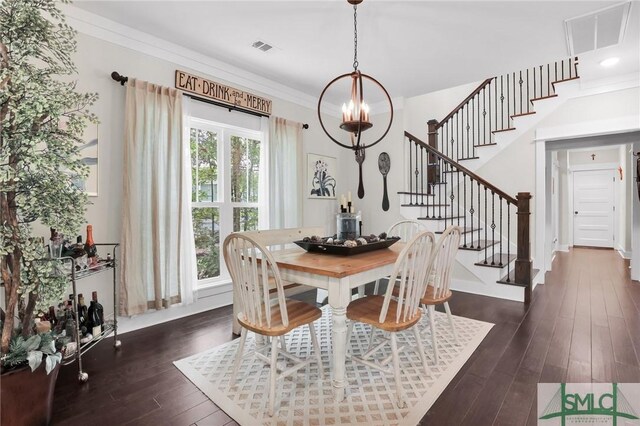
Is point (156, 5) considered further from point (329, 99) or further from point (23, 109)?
point (329, 99)

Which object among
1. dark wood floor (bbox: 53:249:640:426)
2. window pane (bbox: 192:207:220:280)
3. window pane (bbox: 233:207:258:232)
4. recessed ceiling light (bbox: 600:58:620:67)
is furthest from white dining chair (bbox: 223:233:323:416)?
recessed ceiling light (bbox: 600:58:620:67)

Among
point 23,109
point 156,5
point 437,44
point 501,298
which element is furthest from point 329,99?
point 23,109

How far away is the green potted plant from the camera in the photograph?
1465 millimetres

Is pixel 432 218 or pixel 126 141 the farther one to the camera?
pixel 432 218

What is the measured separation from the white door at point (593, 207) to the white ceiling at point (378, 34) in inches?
199

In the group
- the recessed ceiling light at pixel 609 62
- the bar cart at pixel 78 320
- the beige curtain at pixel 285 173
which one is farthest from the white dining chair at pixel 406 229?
the recessed ceiling light at pixel 609 62

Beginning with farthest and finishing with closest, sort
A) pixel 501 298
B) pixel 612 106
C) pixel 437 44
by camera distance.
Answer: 1. pixel 612 106
2. pixel 501 298
3. pixel 437 44

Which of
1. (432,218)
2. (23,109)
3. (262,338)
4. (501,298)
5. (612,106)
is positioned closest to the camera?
(23,109)

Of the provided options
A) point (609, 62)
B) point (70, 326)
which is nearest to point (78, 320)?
point (70, 326)

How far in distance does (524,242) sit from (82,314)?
4428 millimetres

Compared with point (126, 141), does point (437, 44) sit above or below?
above

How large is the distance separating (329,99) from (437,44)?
6.30ft

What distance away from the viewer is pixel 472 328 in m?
→ 2.84

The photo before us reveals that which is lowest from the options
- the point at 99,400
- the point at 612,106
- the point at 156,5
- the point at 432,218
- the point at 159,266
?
the point at 99,400
